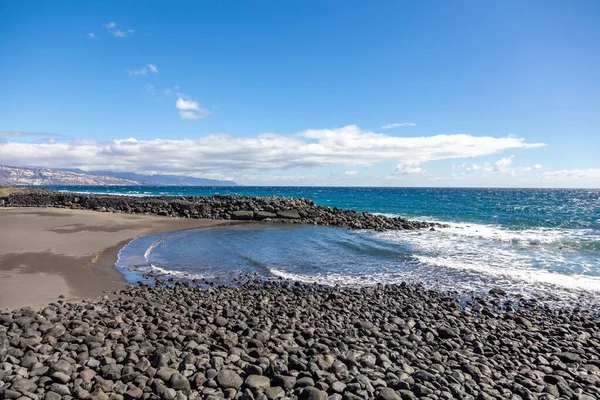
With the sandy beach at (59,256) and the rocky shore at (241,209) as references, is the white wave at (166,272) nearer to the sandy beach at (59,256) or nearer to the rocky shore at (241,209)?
the sandy beach at (59,256)

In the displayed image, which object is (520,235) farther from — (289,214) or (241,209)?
(241,209)

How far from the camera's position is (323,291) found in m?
12.1

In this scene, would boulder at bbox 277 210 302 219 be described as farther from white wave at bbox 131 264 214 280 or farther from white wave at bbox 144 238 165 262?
white wave at bbox 131 264 214 280

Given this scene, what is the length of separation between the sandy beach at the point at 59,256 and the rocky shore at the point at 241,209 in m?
7.44

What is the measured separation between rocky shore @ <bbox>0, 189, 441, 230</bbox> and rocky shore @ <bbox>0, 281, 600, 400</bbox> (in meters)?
21.5

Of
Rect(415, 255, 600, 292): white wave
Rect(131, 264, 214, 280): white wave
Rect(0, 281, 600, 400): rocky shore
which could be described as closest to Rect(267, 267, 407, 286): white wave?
Rect(0, 281, 600, 400): rocky shore

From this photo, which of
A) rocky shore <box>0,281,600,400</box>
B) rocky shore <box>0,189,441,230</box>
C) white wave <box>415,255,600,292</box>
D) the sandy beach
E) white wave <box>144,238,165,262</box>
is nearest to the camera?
rocky shore <box>0,281,600,400</box>

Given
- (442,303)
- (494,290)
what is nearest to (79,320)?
(442,303)

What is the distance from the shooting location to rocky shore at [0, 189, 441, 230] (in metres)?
33.8

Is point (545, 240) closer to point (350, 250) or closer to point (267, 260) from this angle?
point (350, 250)

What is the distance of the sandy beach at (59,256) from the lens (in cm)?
1102

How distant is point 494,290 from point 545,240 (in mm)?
15489

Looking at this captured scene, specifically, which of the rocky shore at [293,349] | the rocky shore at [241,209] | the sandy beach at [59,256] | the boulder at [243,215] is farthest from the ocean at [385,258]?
the boulder at [243,215]

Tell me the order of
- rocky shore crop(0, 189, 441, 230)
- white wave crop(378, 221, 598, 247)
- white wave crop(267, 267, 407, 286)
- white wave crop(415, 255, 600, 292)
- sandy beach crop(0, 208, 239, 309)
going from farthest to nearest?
rocky shore crop(0, 189, 441, 230), white wave crop(378, 221, 598, 247), white wave crop(415, 255, 600, 292), white wave crop(267, 267, 407, 286), sandy beach crop(0, 208, 239, 309)
